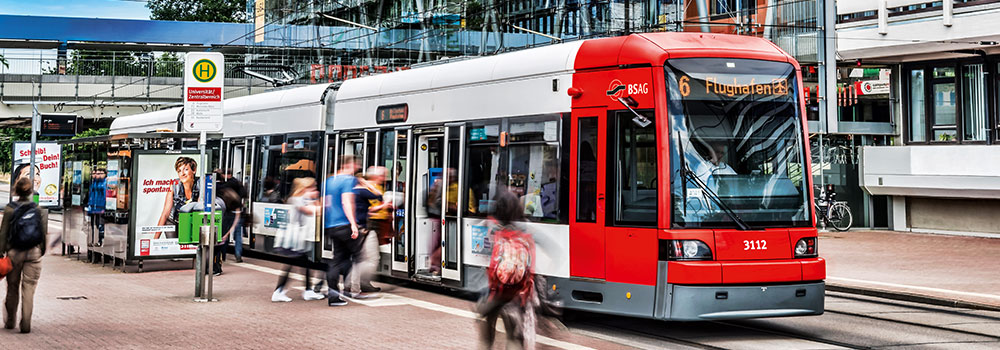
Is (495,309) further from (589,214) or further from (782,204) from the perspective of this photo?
(782,204)

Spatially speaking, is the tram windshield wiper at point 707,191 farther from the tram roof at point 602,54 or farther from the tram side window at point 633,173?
the tram roof at point 602,54

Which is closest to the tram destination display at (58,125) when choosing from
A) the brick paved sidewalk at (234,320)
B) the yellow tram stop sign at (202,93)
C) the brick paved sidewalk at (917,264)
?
the brick paved sidewalk at (234,320)

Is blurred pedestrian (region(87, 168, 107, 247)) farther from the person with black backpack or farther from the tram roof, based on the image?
the person with black backpack

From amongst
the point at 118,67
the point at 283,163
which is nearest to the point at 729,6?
the point at 283,163

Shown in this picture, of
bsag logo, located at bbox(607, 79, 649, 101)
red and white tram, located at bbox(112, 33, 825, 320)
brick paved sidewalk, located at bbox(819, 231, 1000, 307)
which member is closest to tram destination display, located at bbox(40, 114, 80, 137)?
red and white tram, located at bbox(112, 33, 825, 320)

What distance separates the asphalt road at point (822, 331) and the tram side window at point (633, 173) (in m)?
1.20

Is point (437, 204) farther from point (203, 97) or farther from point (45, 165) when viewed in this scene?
point (45, 165)

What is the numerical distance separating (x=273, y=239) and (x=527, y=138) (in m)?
7.78

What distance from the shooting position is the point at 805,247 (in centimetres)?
995

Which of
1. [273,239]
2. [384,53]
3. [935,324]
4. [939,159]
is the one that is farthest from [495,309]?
[384,53]

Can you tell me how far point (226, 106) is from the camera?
2055 cm

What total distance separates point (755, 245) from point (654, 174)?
1158 mm

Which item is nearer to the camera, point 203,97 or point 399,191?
point 203,97

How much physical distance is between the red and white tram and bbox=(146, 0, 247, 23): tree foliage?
76446 mm
